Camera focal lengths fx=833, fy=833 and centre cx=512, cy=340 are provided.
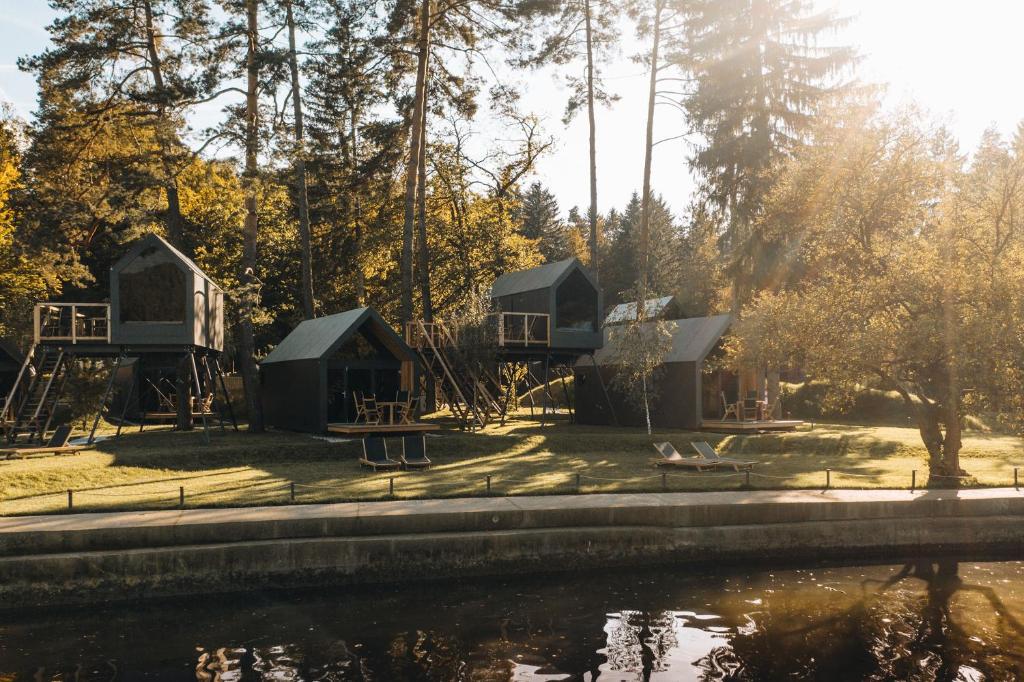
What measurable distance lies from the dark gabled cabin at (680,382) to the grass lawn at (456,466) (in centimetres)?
144

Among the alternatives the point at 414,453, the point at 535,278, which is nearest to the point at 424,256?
the point at 535,278

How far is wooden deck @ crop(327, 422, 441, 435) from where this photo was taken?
2577 centimetres

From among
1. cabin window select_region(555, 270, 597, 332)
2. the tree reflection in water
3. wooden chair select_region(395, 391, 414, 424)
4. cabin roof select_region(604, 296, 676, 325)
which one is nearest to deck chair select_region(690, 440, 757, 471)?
the tree reflection in water

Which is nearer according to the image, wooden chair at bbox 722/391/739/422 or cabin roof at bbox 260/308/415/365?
cabin roof at bbox 260/308/415/365

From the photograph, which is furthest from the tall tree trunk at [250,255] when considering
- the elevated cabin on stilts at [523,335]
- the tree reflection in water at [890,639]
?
the tree reflection in water at [890,639]

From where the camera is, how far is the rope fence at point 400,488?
53.6 ft

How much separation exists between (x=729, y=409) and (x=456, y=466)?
1324cm

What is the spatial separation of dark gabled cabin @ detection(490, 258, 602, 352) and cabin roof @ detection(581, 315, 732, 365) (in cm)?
161

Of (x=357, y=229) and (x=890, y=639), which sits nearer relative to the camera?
(x=890, y=639)

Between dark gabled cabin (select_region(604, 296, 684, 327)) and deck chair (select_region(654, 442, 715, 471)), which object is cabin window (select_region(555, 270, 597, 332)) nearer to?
dark gabled cabin (select_region(604, 296, 684, 327))

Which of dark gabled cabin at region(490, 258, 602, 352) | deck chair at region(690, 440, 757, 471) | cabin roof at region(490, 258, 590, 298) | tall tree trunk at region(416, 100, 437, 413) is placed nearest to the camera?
deck chair at region(690, 440, 757, 471)

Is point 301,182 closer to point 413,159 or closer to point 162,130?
point 413,159

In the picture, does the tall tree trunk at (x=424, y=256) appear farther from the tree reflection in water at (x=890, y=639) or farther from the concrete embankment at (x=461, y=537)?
the tree reflection in water at (x=890, y=639)

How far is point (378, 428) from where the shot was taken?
25938 mm
